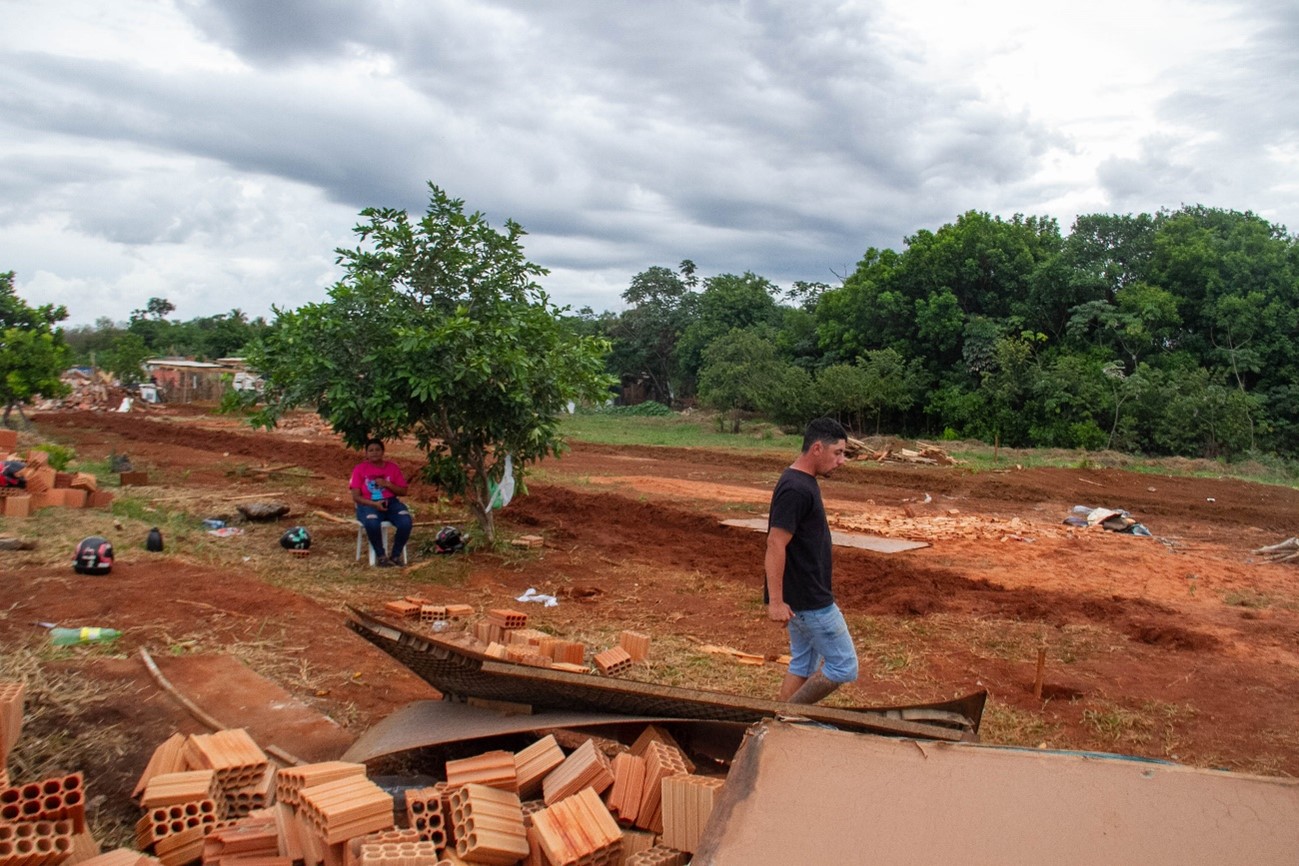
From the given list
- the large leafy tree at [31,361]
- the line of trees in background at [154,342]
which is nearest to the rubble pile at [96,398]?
the line of trees in background at [154,342]

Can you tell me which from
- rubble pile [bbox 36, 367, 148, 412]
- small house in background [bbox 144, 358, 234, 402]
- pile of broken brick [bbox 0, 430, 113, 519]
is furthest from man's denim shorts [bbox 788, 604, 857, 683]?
→ small house in background [bbox 144, 358, 234, 402]

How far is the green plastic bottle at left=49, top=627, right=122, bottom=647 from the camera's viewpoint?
6297 millimetres

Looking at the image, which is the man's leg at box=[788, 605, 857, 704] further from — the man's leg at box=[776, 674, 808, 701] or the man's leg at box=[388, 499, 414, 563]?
the man's leg at box=[388, 499, 414, 563]

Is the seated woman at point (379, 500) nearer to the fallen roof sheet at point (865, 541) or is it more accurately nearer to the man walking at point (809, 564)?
the fallen roof sheet at point (865, 541)

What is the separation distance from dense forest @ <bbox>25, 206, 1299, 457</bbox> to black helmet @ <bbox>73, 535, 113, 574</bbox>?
65.9ft

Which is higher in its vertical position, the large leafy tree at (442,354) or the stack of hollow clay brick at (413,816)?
the large leafy tree at (442,354)

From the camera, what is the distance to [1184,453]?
89.8 feet

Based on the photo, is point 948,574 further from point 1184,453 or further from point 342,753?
point 1184,453

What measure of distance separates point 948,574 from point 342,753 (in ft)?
24.8

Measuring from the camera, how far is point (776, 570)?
4.86 m

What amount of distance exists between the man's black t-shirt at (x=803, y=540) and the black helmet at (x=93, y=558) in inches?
255

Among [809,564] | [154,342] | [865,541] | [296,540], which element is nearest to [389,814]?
[809,564]

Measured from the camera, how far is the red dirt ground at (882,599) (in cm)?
632

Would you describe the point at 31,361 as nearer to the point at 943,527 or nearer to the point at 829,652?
the point at 943,527
